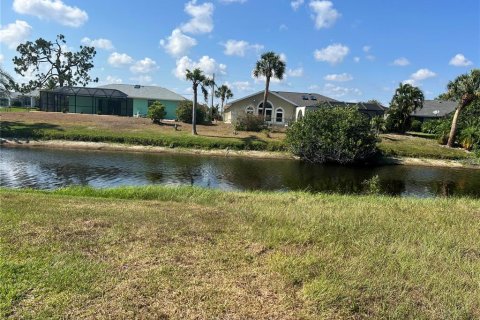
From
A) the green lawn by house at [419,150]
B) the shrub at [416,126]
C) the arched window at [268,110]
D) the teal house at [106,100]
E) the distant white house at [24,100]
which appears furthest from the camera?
the distant white house at [24,100]

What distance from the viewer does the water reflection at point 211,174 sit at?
20594 mm

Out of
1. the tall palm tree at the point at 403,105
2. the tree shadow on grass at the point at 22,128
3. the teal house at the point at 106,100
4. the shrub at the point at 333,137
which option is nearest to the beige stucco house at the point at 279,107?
the tall palm tree at the point at 403,105

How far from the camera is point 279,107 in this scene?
5497 centimetres

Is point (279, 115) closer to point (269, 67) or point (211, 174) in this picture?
point (269, 67)

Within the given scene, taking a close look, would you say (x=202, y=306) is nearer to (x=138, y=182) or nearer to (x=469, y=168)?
(x=138, y=182)

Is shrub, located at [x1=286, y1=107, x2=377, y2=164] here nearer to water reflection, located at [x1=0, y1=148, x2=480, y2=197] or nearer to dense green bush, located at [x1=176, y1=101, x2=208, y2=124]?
water reflection, located at [x1=0, y1=148, x2=480, y2=197]

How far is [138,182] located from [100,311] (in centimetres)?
1644

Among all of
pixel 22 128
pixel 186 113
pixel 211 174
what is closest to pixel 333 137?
pixel 211 174

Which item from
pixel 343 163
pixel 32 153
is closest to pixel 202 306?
pixel 32 153

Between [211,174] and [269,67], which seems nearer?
[211,174]

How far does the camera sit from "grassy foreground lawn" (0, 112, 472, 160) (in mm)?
36688

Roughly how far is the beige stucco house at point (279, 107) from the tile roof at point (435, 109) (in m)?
9.00

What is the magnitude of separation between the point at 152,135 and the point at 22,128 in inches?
483

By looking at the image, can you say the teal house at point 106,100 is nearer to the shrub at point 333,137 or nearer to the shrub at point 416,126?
the shrub at point 333,137
